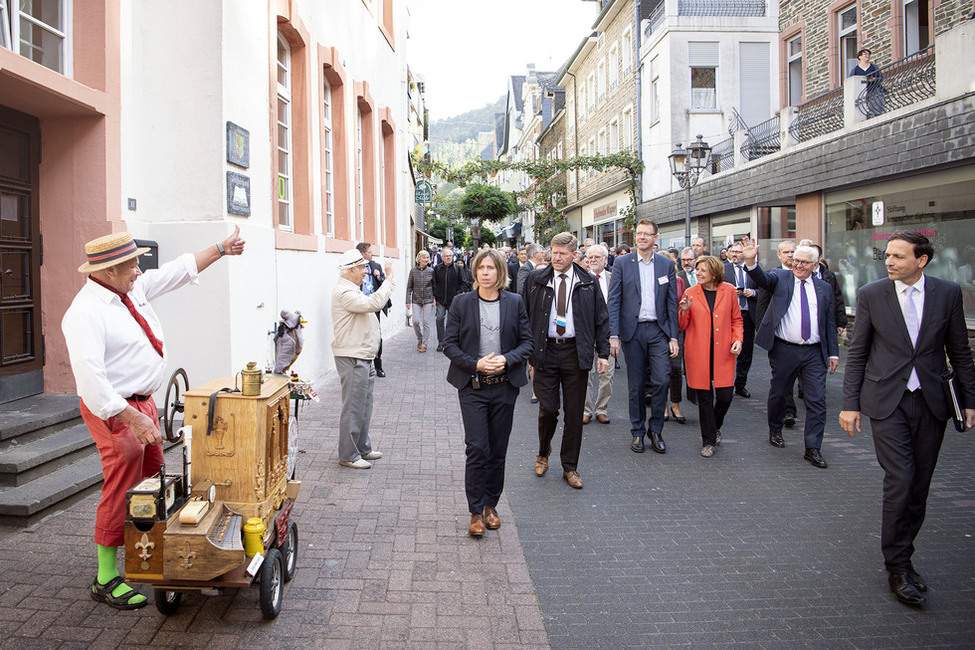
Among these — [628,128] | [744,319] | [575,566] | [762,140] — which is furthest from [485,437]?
[628,128]

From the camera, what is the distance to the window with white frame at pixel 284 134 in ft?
32.8

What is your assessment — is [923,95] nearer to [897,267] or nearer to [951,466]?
[951,466]

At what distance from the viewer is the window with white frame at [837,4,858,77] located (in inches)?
629

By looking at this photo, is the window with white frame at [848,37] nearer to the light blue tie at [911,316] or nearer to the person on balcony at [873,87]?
the person on balcony at [873,87]

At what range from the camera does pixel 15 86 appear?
560 cm

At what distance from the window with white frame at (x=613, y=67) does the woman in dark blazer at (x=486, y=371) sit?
1111 inches

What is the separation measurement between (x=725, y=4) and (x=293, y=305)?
20.6 meters

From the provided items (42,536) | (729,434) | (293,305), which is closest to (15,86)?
(42,536)

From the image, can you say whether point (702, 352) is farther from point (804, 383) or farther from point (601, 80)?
point (601, 80)

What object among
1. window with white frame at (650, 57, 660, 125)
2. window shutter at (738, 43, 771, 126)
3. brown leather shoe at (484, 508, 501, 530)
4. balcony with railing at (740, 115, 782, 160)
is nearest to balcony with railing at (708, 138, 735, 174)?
balcony with railing at (740, 115, 782, 160)

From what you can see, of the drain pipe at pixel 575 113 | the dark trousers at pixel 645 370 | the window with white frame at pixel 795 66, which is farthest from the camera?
the drain pipe at pixel 575 113

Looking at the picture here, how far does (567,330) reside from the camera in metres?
6.08

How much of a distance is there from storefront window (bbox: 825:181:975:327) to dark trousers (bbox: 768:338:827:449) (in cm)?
406

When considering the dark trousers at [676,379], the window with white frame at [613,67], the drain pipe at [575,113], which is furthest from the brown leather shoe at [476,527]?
the drain pipe at [575,113]
